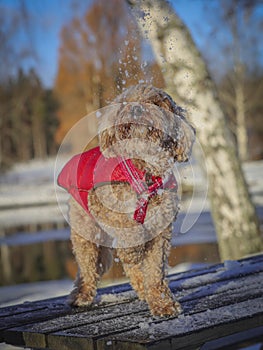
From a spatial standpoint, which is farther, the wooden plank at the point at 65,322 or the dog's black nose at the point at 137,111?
the dog's black nose at the point at 137,111

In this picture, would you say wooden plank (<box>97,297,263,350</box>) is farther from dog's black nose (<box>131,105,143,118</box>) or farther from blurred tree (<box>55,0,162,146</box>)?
blurred tree (<box>55,0,162,146</box>)

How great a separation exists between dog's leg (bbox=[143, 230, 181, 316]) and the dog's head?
0.42 m

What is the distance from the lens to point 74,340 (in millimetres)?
2875

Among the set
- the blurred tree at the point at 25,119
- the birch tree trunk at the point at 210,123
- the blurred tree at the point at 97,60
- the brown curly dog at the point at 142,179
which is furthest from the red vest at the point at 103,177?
the blurred tree at the point at 25,119

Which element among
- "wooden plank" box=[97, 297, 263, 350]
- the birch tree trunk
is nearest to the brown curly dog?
"wooden plank" box=[97, 297, 263, 350]

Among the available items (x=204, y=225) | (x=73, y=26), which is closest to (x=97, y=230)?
(x=204, y=225)

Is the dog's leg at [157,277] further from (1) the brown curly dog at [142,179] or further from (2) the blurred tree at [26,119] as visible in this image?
(2) the blurred tree at [26,119]

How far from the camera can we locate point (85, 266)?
3811mm

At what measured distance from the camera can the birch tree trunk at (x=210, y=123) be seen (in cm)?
680

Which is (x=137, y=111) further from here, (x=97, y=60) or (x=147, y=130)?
(x=97, y=60)

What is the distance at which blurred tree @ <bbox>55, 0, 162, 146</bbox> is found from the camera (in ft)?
14.2

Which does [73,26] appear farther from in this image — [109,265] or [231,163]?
[109,265]

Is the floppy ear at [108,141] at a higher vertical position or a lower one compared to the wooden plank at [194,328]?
higher

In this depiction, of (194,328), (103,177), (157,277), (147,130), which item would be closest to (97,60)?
(103,177)
